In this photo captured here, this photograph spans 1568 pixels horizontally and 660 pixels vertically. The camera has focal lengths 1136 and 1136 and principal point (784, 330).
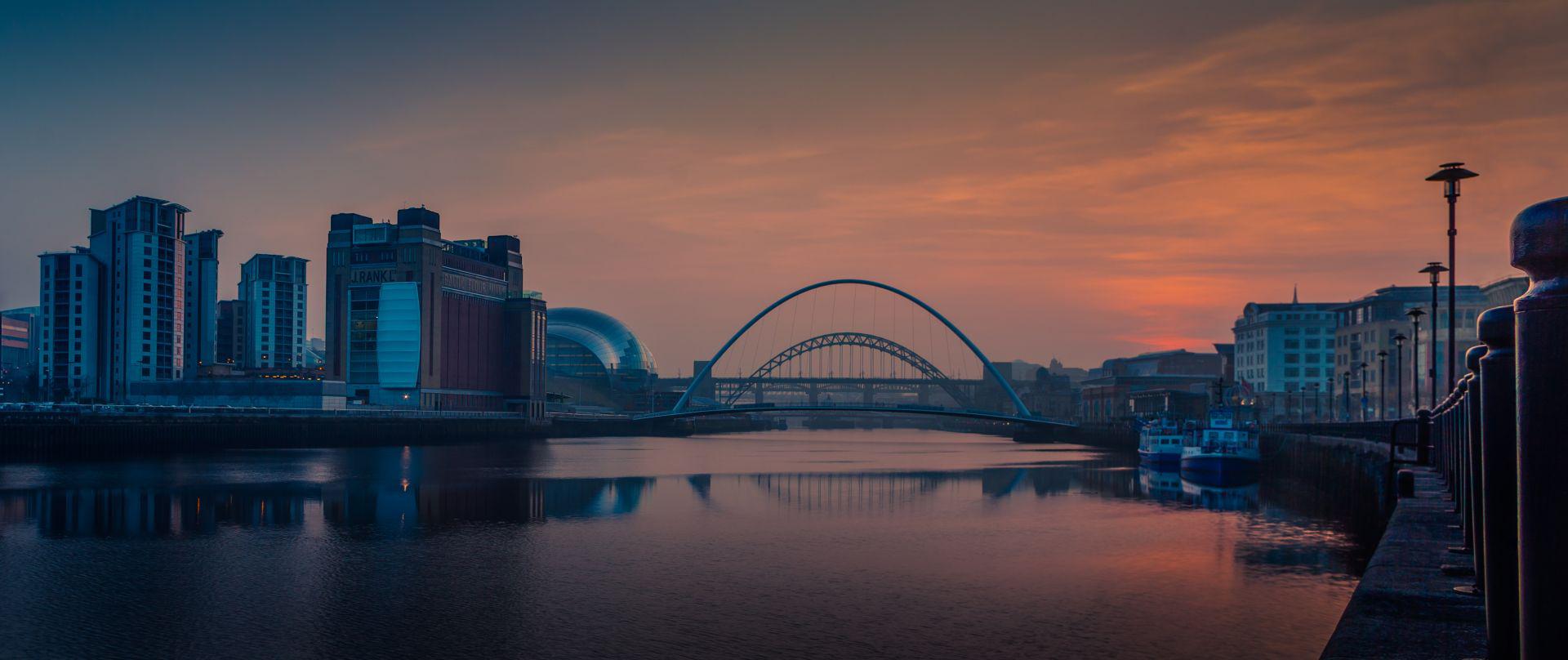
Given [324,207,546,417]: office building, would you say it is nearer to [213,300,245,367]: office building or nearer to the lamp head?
[213,300,245,367]: office building

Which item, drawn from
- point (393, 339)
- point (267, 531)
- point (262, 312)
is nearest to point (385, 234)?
point (393, 339)

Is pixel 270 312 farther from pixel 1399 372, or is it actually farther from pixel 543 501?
pixel 1399 372

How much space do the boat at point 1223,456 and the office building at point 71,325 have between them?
114881mm

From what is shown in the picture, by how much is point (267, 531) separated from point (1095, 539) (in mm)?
25778

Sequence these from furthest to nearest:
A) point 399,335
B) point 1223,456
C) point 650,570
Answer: point 399,335
point 1223,456
point 650,570

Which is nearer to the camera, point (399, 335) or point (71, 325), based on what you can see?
point (71, 325)

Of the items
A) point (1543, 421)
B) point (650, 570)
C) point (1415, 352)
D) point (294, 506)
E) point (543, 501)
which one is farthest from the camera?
point (1415, 352)

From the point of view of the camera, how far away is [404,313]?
131125mm

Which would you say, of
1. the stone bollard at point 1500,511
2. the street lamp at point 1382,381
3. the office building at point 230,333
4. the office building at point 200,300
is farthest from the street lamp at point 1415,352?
the office building at point 230,333

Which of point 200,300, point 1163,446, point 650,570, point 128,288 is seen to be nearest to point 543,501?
point 650,570

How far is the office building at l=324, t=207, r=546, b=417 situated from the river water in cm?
7414

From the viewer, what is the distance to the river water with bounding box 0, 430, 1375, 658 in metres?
20.4

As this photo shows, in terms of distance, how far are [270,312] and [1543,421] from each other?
20375cm

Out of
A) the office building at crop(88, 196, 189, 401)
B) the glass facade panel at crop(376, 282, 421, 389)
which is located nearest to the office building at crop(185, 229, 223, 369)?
the office building at crop(88, 196, 189, 401)
